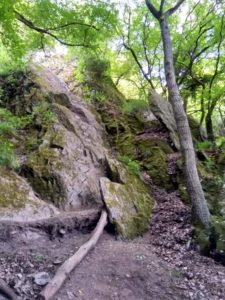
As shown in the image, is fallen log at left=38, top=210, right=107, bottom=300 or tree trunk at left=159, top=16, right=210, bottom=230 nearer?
fallen log at left=38, top=210, right=107, bottom=300

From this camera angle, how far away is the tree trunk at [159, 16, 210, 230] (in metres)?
5.65

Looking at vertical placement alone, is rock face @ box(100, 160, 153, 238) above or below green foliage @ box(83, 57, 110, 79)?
below

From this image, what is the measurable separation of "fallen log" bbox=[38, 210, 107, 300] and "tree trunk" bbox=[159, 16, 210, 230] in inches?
82.9

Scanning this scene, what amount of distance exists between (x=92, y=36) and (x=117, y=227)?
5.01 meters

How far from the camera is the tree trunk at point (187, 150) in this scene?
18.5 feet

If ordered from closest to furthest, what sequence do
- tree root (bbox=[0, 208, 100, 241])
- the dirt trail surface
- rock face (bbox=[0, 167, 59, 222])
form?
the dirt trail surface
tree root (bbox=[0, 208, 100, 241])
rock face (bbox=[0, 167, 59, 222])

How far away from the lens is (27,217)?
532cm

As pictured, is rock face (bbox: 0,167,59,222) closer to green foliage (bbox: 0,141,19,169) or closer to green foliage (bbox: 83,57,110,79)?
green foliage (bbox: 0,141,19,169)

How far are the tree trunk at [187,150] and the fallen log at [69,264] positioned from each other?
210cm

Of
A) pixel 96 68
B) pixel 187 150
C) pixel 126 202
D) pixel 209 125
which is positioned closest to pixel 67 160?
pixel 126 202

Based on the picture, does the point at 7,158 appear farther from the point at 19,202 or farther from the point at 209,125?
the point at 209,125

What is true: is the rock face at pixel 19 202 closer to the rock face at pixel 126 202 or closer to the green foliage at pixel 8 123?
the rock face at pixel 126 202

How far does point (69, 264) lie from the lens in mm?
4227

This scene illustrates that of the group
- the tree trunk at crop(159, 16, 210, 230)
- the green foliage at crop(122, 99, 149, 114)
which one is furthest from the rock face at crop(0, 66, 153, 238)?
the green foliage at crop(122, 99, 149, 114)
